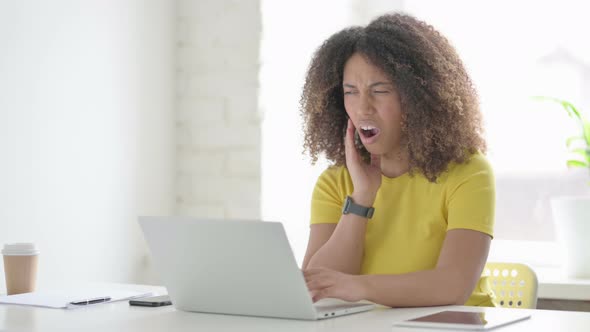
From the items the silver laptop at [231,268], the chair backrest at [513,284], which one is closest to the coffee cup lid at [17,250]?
the silver laptop at [231,268]

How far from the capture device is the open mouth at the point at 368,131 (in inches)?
76.8

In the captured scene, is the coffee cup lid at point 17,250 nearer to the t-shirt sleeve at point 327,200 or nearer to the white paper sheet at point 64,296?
the white paper sheet at point 64,296

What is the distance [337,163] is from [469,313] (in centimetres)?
70

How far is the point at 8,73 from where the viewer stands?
2.23 m

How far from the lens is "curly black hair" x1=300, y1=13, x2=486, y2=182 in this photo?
1914mm

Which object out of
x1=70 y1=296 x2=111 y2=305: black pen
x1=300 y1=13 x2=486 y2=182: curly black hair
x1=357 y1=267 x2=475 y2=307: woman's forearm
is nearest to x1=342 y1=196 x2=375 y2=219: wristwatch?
x1=300 y1=13 x2=486 y2=182: curly black hair

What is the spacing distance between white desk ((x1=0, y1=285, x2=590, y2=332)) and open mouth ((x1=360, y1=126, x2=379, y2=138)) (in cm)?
47

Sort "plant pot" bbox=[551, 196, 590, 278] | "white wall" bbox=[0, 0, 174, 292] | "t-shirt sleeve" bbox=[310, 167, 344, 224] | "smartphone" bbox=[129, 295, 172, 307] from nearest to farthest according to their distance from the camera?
"smartphone" bbox=[129, 295, 172, 307] < "t-shirt sleeve" bbox=[310, 167, 344, 224] < "white wall" bbox=[0, 0, 174, 292] < "plant pot" bbox=[551, 196, 590, 278]

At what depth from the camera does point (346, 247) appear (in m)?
1.89

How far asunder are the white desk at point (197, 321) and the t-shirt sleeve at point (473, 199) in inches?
8.5

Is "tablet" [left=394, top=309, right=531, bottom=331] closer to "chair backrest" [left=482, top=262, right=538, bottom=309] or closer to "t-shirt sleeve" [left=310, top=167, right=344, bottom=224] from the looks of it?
"chair backrest" [left=482, top=262, right=538, bottom=309]

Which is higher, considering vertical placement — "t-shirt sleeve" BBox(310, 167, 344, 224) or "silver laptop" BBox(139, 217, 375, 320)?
"t-shirt sleeve" BBox(310, 167, 344, 224)

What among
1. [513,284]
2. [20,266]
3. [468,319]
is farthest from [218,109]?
[468,319]

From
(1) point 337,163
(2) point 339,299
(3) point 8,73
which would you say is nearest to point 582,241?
(1) point 337,163
